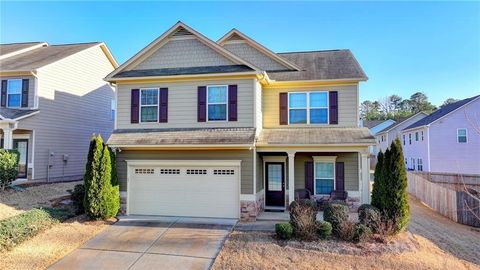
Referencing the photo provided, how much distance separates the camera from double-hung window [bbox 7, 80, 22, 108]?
58.4 ft

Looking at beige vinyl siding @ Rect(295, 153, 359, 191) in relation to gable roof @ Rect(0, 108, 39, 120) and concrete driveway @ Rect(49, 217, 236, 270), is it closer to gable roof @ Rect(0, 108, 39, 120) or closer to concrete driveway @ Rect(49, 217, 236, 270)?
concrete driveway @ Rect(49, 217, 236, 270)

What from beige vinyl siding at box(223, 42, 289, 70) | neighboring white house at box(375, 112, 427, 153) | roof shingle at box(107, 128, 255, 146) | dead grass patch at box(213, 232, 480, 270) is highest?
beige vinyl siding at box(223, 42, 289, 70)

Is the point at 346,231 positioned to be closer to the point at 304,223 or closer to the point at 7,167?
the point at 304,223

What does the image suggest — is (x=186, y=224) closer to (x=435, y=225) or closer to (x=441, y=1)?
(x=435, y=225)

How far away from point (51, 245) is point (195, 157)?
18.5ft

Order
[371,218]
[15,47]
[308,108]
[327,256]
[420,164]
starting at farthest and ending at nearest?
[420,164]
[15,47]
[308,108]
[371,218]
[327,256]

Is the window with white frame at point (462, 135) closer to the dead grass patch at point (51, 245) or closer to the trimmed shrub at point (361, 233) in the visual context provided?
the trimmed shrub at point (361, 233)

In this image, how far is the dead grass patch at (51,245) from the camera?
862 cm

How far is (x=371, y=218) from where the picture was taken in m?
10.1

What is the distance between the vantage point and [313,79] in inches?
553

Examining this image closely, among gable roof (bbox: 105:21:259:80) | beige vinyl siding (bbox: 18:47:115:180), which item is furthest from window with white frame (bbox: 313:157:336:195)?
beige vinyl siding (bbox: 18:47:115:180)

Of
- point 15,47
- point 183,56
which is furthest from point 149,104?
point 15,47

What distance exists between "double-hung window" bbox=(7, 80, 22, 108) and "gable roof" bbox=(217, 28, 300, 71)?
38.0ft

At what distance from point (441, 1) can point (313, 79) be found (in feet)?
17.2
